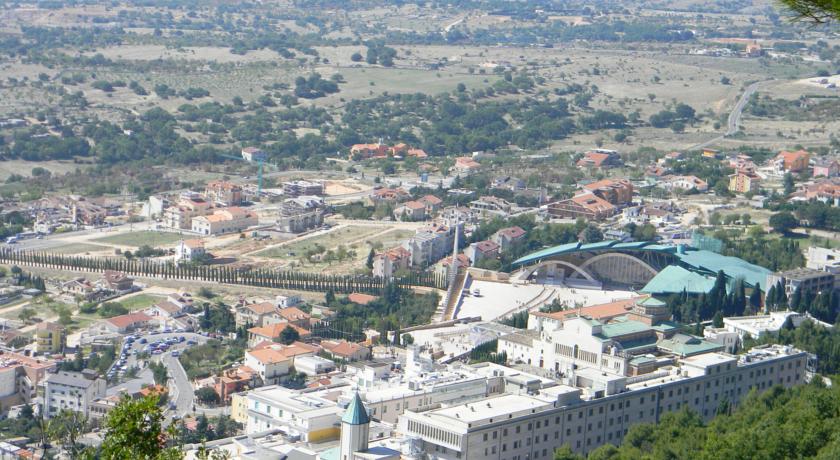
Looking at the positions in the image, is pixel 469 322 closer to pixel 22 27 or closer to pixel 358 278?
pixel 358 278

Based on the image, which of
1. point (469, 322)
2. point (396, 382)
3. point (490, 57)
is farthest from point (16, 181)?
point (490, 57)

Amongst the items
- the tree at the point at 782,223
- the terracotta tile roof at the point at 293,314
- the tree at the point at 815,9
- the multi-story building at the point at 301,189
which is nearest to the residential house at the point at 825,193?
the tree at the point at 782,223

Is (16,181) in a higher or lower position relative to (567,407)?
lower

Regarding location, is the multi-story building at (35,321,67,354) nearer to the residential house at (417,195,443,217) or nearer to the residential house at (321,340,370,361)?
the residential house at (321,340,370,361)

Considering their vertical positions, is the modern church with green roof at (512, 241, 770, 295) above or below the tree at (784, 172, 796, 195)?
above

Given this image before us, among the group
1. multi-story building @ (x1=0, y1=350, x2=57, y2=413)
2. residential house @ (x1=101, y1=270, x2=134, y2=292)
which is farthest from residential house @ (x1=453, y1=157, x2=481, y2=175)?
multi-story building @ (x1=0, y1=350, x2=57, y2=413)

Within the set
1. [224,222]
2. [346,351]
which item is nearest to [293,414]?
[346,351]

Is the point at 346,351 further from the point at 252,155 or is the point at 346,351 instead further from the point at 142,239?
the point at 252,155
